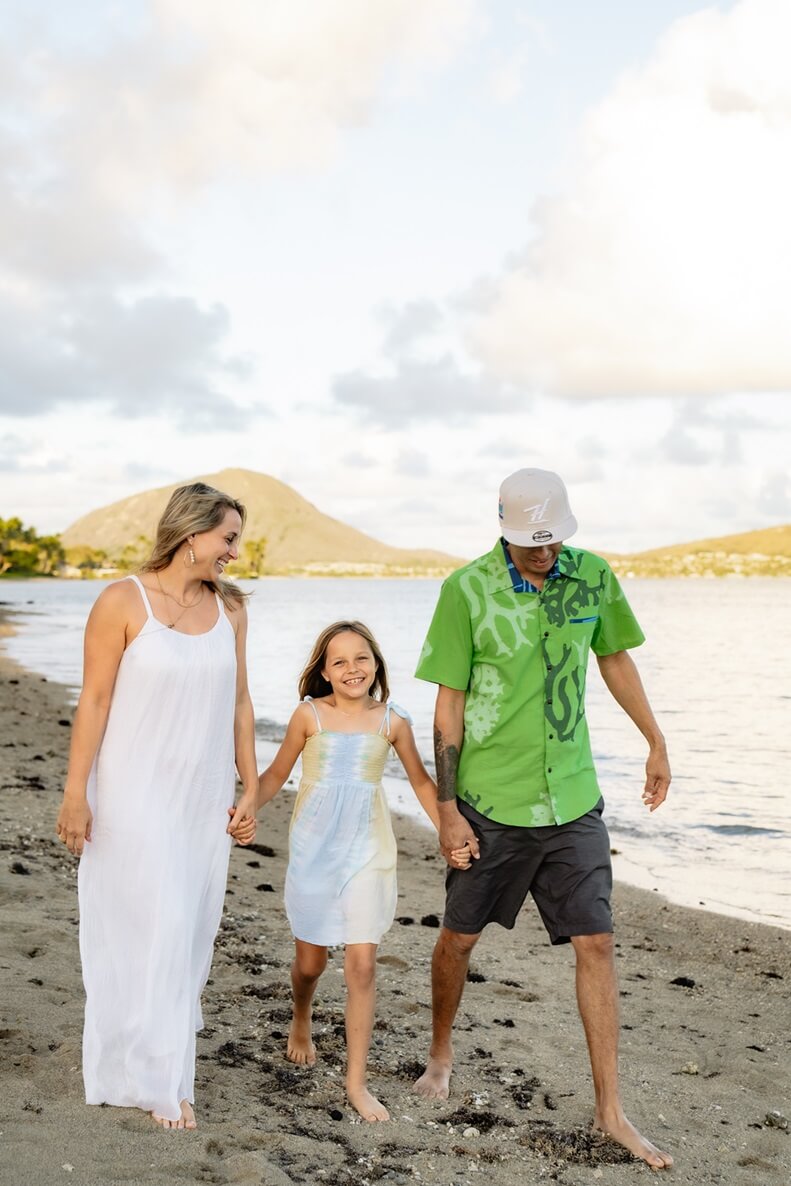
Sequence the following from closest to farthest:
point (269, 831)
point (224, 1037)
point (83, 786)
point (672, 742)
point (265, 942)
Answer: point (83, 786), point (224, 1037), point (265, 942), point (269, 831), point (672, 742)

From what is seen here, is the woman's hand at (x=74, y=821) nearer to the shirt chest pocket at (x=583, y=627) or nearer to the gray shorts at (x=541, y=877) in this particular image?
the gray shorts at (x=541, y=877)

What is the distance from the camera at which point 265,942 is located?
22.0 feet

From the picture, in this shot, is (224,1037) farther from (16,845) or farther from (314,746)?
(16,845)

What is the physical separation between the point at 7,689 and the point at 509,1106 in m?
19.1

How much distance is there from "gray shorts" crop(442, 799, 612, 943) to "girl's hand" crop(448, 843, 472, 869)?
0.03 m

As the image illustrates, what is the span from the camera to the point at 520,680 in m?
4.50

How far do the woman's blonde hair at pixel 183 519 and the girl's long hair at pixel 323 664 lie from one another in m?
0.70

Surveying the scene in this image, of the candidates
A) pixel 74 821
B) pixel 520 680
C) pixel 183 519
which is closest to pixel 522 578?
pixel 520 680

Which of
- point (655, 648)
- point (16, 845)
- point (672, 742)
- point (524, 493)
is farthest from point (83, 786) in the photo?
point (655, 648)

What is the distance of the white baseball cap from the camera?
4.45 meters

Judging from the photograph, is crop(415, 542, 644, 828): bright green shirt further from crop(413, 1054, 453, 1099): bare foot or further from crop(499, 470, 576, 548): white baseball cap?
crop(413, 1054, 453, 1099): bare foot

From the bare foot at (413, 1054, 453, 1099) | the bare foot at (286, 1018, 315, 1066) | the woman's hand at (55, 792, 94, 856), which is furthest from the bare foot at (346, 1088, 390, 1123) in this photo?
the woman's hand at (55, 792, 94, 856)

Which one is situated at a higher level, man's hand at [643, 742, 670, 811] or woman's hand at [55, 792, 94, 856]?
man's hand at [643, 742, 670, 811]

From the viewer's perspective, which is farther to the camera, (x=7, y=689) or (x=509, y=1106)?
(x=7, y=689)
